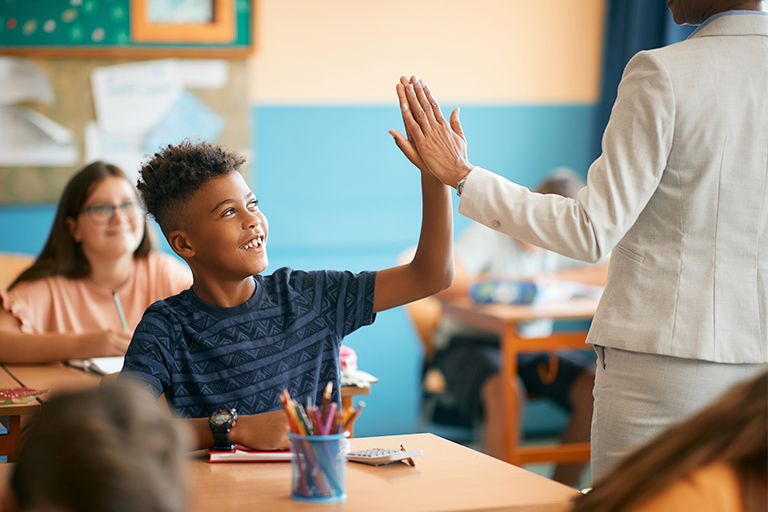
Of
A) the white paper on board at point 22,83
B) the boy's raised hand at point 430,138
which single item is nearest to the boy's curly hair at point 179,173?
the boy's raised hand at point 430,138

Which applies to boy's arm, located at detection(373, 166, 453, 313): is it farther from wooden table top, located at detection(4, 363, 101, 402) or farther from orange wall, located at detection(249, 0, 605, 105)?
orange wall, located at detection(249, 0, 605, 105)

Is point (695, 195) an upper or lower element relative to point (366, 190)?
upper

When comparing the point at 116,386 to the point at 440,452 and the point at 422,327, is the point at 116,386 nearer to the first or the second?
the point at 440,452

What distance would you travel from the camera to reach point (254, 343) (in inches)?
56.9

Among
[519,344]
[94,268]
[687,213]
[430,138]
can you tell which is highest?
[430,138]

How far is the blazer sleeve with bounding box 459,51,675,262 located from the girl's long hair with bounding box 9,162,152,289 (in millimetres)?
1544

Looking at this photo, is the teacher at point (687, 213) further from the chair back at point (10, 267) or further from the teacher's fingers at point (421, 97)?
the chair back at point (10, 267)

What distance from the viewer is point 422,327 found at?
353cm

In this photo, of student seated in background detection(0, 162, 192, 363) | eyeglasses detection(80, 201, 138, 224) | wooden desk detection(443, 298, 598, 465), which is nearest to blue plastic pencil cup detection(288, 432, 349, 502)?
student seated in background detection(0, 162, 192, 363)

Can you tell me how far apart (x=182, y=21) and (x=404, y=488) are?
3.03 metres

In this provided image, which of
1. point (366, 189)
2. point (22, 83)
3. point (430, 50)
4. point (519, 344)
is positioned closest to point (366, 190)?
point (366, 189)

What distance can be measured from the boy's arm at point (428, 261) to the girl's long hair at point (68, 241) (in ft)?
3.88

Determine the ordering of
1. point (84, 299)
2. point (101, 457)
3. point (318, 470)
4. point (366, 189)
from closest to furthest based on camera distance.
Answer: point (101, 457)
point (318, 470)
point (84, 299)
point (366, 189)

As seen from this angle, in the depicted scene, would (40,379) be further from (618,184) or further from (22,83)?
(22,83)
